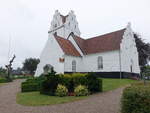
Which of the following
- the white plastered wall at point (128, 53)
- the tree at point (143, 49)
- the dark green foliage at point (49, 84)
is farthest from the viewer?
the tree at point (143, 49)

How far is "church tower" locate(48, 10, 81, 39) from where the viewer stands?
124 ft

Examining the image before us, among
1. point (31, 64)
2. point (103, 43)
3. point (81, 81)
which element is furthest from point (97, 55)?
point (31, 64)

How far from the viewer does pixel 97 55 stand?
85.2 ft

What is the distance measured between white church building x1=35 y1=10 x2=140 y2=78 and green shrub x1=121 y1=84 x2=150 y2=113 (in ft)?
61.8

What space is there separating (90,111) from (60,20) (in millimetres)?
35055

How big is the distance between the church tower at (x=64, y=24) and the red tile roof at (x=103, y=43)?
9.22 meters

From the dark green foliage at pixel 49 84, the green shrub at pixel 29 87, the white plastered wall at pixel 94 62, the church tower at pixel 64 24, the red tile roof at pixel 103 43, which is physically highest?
the church tower at pixel 64 24

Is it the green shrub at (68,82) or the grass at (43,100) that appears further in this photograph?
the green shrub at (68,82)

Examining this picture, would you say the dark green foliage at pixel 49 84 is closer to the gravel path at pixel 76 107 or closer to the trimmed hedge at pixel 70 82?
the trimmed hedge at pixel 70 82

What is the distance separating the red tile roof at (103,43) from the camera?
80.6 feet

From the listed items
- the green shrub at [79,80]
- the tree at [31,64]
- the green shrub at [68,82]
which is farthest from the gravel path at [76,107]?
the tree at [31,64]

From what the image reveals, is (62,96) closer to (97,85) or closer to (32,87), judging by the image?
(97,85)

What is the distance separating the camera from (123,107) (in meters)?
5.18

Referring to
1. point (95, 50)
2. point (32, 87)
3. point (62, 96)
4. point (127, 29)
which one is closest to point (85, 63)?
point (95, 50)
